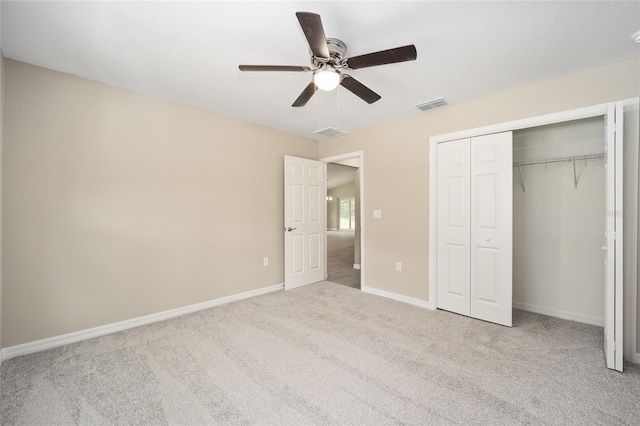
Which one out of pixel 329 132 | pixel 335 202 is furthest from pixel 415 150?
pixel 335 202

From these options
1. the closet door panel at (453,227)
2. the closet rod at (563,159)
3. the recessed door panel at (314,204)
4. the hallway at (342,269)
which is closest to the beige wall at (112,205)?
the recessed door panel at (314,204)

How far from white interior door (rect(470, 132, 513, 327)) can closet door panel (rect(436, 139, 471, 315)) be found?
2.9 inches

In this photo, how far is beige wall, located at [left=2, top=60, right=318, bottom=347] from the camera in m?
2.31

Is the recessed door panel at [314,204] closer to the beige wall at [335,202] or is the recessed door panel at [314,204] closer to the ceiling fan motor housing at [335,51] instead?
the ceiling fan motor housing at [335,51]

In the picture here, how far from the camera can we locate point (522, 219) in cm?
333

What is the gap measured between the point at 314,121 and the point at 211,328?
292 centimetres

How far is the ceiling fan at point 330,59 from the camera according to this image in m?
1.45

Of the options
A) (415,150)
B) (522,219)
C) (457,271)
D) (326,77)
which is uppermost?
(326,77)

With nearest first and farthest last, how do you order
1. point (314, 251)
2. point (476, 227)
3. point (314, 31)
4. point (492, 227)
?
1. point (314, 31)
2. point (492, 227)
3. point (476, 227)
4. point (314, 251)

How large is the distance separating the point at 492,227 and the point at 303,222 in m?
2.64

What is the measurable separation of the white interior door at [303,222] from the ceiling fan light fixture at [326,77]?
7.63 feet

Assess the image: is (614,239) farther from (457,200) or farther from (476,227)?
(457,200)

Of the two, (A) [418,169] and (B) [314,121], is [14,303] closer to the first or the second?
(B) [314,121]

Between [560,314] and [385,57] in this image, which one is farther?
[560,314]
